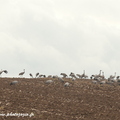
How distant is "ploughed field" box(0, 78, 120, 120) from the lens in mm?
23484

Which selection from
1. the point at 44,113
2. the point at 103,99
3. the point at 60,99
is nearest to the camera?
the point at 44,113

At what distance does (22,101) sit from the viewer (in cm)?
2767

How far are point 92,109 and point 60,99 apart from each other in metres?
4.46

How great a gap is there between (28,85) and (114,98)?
11.3m

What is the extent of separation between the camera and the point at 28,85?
38688 millimetres

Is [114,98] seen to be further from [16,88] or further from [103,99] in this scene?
[16,88]

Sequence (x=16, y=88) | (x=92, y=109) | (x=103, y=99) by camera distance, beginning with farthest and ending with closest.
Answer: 1. (x=16, y=88)
2. (x=103, y=99)
3. (x=92, y=109)

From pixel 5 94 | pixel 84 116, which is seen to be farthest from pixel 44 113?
pixel 5 94

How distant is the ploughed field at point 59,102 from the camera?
23484 mm

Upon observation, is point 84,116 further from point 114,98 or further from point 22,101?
point 114,98

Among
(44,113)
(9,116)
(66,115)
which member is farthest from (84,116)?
(9,116)

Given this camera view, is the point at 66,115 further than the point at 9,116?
Yes

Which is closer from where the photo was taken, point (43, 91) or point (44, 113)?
point (44, 113)

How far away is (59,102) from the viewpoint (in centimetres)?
2903
